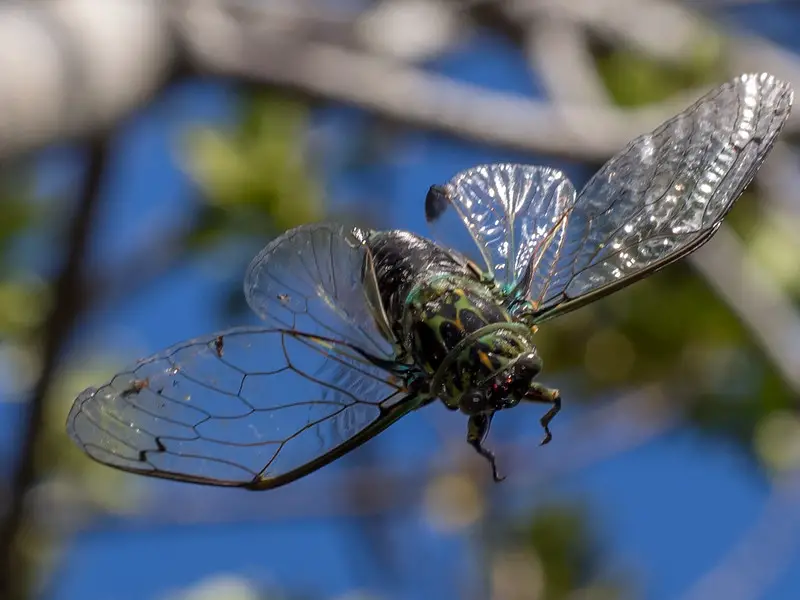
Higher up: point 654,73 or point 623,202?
point 654,73

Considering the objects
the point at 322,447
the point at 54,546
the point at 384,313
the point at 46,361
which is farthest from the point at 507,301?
the point at 54,546

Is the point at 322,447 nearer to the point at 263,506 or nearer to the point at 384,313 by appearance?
the point at 384,313

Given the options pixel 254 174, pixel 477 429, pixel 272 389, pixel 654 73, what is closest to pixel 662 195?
pixel 477 429

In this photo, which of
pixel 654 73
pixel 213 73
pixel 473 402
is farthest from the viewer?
pixel 654 73

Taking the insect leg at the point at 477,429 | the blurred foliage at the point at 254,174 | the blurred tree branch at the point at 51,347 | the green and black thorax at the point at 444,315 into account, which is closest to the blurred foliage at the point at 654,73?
the blurred foliage at the point at 254,174

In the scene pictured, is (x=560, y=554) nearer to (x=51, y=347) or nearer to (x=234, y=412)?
(x=51, y=347)

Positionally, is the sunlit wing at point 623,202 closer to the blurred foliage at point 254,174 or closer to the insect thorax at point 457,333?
the insect thorax at point 457,333

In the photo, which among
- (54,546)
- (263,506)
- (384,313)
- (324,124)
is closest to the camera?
(384,313)
